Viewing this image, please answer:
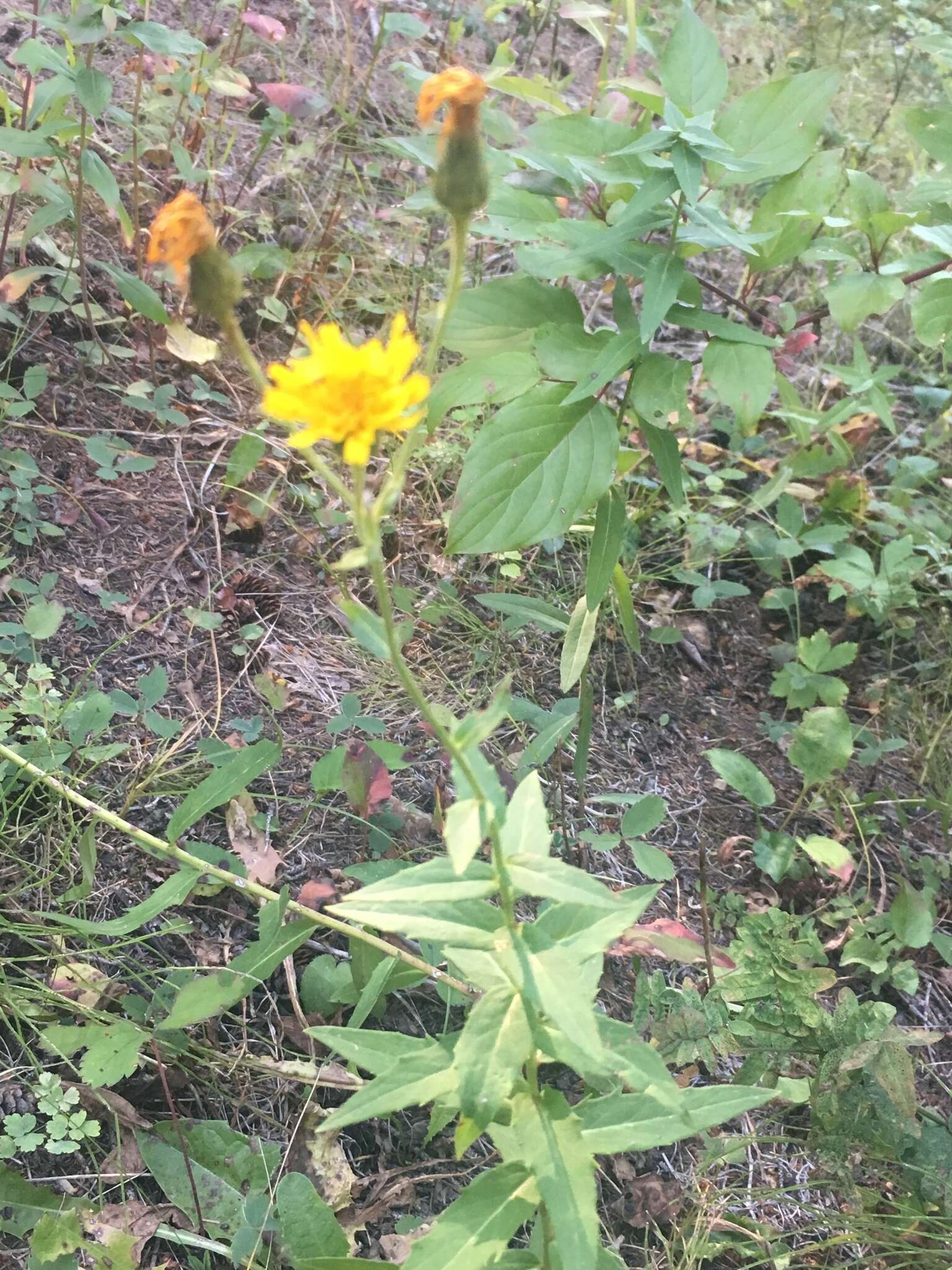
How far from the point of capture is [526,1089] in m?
1.12

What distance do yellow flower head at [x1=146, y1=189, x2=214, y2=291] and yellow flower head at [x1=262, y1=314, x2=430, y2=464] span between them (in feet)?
0.83

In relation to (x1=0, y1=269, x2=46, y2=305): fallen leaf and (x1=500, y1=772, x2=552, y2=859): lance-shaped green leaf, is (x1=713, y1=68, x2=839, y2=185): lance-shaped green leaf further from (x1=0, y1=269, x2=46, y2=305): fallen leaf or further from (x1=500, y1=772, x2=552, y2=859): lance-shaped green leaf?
(x1=0, y1=269, x2=46, y2=305): fallen leaf

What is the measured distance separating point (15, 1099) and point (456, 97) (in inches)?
56.8

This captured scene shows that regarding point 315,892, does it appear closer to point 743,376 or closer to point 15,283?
point 743,376

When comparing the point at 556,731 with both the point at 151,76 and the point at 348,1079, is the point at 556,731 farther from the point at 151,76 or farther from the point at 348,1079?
the point at 151,76

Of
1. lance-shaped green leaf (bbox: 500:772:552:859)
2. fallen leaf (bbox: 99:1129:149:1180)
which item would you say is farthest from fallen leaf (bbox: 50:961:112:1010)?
lance-shaped green leaf (bbox: 500:772:552:859)

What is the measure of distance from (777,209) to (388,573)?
111 cm

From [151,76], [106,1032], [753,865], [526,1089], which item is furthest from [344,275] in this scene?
[526,1089]

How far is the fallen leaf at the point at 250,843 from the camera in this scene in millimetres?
1633

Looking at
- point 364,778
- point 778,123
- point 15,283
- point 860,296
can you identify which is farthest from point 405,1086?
point 15,283

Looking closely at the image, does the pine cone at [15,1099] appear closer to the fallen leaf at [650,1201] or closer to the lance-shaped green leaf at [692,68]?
the fallen leaf at [650,1201]

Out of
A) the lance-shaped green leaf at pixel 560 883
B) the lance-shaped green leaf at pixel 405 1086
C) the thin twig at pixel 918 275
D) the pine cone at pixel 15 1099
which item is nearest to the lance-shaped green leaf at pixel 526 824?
the lance-shaped green leaf at pixel 560 883

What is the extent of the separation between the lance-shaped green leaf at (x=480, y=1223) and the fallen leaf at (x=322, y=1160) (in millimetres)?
337

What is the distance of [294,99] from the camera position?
7.79 ft
